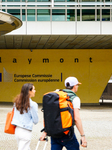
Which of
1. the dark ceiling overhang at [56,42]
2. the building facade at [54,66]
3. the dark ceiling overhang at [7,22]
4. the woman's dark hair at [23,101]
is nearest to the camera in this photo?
the woman's dark hair at [23,101]

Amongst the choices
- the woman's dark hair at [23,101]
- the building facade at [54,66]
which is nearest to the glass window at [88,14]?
the building facade at [54,66]

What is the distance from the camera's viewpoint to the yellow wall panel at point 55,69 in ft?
73.4

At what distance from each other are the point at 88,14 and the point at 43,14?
2.79 meters

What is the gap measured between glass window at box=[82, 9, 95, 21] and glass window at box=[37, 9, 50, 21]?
2.21 metres

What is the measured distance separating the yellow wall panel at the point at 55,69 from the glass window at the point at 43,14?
5345mm

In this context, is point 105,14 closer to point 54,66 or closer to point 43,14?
point 43,14

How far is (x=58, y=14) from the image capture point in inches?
689

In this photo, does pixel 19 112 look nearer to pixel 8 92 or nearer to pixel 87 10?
pixel 87 10

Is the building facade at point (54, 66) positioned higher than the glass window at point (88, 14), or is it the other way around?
the glass window at point (88, 14)

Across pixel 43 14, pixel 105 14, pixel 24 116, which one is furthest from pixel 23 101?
pixel 105 14

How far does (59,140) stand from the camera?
3734 millimetres

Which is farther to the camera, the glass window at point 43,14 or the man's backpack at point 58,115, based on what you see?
the glass window at point 43,14

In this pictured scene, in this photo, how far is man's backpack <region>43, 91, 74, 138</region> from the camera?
355cm

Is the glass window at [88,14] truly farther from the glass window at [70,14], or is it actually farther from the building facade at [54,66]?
the building facade at [54,66]
